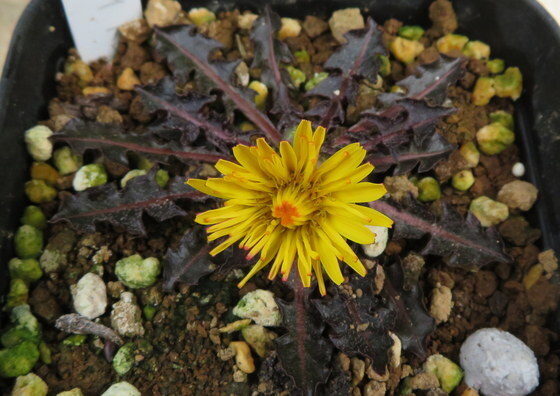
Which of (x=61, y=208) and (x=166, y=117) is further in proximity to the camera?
(x=166, y=117)

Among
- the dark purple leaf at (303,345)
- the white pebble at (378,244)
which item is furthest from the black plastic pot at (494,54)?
the dark purple leaf at (303,345)

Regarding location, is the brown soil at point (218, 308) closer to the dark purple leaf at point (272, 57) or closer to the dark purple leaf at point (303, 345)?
the dark purple leaf at point (303, 345)

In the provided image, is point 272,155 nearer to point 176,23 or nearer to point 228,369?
point 228,369

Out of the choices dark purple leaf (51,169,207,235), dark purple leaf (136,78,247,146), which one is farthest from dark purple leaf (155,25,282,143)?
dark purple leaf (51,169,207,235)

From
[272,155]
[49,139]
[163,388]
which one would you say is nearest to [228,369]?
[163,388]

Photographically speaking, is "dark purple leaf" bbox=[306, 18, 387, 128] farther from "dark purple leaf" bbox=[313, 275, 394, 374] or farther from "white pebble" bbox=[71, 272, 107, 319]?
"white pebble" bbox=[71, 272, 107, 319]

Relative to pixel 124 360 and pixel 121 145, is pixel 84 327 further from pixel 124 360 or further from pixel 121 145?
pixel 121 145

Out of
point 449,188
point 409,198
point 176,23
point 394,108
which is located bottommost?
point 449,188
